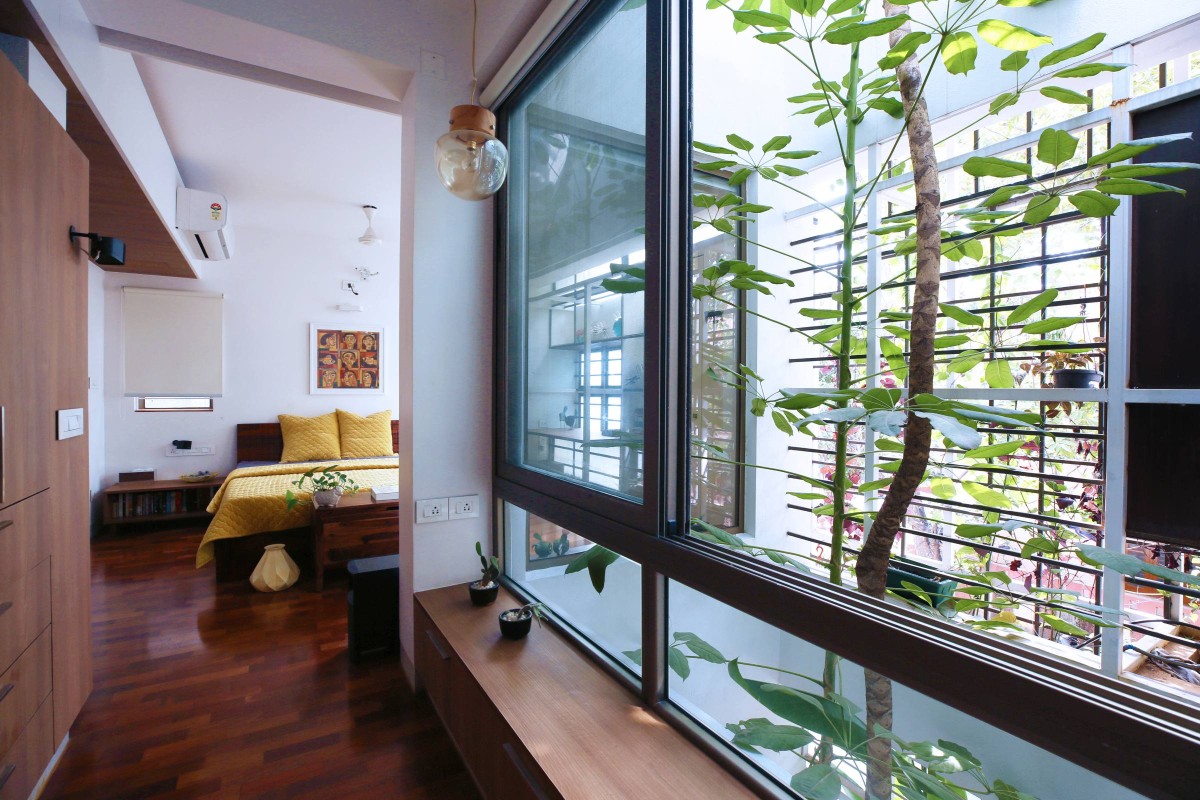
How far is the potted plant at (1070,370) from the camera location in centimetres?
151

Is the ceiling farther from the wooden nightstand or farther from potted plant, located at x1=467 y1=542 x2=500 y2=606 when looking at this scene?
the wooden nightstand

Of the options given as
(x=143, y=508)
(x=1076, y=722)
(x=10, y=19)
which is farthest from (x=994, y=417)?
(x=143, y=508)

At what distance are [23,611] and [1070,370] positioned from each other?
9.84ft

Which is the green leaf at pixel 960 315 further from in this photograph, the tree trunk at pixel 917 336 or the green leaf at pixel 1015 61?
the green leaf at pixel 1015 61

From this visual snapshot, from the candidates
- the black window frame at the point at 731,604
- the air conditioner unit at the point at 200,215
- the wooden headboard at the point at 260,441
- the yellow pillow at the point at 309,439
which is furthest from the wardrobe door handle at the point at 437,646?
the wooden headboard at the point at 260,441

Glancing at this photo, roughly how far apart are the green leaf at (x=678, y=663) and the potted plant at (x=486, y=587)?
0.84 metres

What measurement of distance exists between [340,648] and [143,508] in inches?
135

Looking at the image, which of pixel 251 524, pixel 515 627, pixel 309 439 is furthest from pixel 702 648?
pixel 309 439

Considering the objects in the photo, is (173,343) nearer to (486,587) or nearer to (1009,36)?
(486,587)

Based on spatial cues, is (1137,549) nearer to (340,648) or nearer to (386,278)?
(340,648)

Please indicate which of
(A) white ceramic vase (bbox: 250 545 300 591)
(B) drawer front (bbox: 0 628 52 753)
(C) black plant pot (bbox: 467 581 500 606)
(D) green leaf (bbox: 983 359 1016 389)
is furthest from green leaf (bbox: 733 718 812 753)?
(A) white ceramic vase (bbox: 250 545 300 591)

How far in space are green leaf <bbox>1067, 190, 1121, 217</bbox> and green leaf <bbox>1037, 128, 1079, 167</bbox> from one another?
0.06 meters

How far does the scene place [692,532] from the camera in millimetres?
1363

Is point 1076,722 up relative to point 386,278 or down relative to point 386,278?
down
